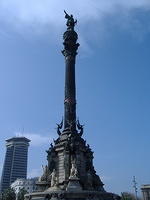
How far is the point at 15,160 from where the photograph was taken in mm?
178375

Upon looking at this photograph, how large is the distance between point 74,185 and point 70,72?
17572mm

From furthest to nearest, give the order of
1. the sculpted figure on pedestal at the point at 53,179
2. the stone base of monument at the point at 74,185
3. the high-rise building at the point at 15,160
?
the high-rise building at the point at 15,160
the sculpted figure on pedestal at the point at 53,179
the stone base of monument at the point at 74,185

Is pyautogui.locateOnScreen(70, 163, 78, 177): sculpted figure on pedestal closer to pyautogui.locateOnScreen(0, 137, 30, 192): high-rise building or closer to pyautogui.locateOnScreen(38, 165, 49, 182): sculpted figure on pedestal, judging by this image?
pyautogui.locateOnScreen(38, 165, 49, 182): sculpted figure on pedestal

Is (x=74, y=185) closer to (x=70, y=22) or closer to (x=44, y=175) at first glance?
(x=44, y=175)

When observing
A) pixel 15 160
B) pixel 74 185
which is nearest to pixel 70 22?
pixel 74 185

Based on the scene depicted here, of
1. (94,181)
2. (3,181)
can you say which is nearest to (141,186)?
(94,181)

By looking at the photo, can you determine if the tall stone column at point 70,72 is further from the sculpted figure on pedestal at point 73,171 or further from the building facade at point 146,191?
the building facade at point 146,191

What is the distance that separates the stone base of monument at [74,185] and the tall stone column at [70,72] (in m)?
7.68

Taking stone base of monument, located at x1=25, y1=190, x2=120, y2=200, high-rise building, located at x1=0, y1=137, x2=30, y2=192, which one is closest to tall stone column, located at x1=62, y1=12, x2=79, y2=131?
stone base of monument, located at x1=25, y1=190, x2=120, y2=200

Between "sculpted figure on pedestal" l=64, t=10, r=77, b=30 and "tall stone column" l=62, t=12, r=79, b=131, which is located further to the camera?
"sculpted figure on pedestal" l=64, t=10, r=77, b=30

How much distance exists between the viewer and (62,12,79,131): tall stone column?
40062 millimetres

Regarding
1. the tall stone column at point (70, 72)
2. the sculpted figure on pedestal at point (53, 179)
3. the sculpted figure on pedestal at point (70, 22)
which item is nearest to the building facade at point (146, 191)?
the tall stone column at point (70, 72)

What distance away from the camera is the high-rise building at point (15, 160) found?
571 feet

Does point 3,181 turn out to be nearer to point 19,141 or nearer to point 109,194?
point 19,141
